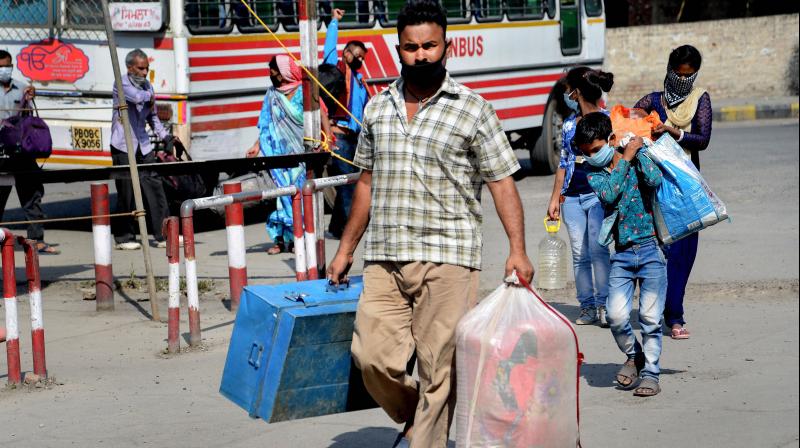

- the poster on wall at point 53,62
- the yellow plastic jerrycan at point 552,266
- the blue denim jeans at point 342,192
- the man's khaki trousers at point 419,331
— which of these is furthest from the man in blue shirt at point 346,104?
the man's khaki trousers at point 419,331

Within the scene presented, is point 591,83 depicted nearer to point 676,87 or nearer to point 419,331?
point 676,87

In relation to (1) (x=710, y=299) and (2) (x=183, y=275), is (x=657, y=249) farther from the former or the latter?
(2) (x=183, y=275)

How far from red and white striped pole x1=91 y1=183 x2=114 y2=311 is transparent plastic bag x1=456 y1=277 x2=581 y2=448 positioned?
4445 millimetres

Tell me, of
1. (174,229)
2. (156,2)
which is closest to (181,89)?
(156,2)

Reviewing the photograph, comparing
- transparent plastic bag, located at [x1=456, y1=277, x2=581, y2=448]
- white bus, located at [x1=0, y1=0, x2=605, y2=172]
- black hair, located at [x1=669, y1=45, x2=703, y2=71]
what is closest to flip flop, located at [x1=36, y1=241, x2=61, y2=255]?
white bus, located at [x1=0, y1=0, x2=605, y2=172]

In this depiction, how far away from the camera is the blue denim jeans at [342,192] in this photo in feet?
37.4

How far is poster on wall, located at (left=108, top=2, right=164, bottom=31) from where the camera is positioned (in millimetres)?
11367

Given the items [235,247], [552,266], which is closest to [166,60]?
[235,247]

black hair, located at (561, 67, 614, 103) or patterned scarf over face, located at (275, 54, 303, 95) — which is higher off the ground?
patterned scarf over face, located at (275, 54, 303, 95)

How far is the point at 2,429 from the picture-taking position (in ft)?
19.0

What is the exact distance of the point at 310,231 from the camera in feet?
27.1

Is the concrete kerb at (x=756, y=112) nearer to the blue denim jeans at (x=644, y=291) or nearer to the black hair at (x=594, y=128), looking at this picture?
the blue denim jeans at (x=644, y=291)

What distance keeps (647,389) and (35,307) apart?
3.27 m

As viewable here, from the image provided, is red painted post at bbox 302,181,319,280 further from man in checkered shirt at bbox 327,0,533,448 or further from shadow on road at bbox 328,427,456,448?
man in checkered shirt at bbox 327,0,533,448
